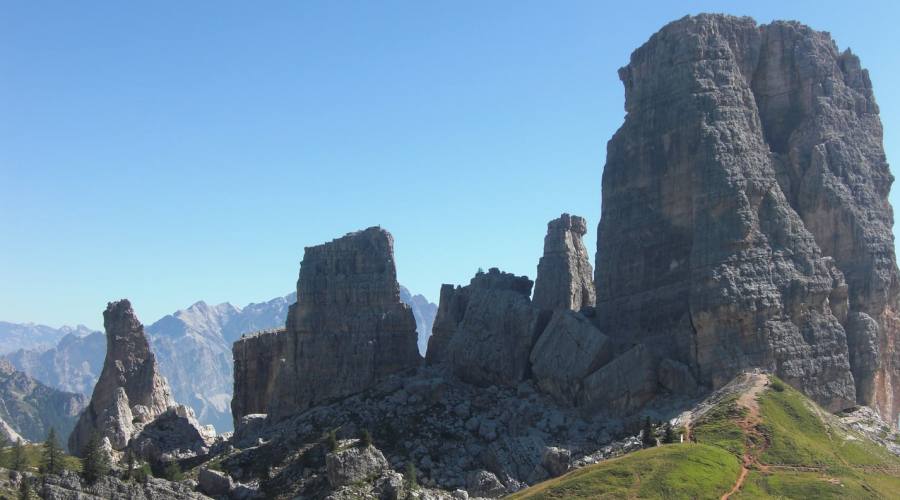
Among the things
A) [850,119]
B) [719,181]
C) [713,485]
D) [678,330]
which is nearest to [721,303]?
[678,330]

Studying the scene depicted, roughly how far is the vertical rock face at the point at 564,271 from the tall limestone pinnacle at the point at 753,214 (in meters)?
12.4

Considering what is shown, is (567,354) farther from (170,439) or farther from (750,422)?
(170,439)

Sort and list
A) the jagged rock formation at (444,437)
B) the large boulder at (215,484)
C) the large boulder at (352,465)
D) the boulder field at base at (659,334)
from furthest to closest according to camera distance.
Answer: the large boulder at (215,484) → the jagged rock formation at (444,437) → the large boulder at (352,465) → the boulder field at base at (659,334)

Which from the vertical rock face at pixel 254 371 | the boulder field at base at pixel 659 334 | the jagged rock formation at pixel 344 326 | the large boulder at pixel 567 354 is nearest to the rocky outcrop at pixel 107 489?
the boulder field at base at pixel 659 334

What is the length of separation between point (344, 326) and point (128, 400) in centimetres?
4658

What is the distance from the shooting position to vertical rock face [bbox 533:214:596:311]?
148875 mm

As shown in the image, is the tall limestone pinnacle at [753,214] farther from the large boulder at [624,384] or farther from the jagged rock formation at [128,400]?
the jagged rock formation at [128,400]

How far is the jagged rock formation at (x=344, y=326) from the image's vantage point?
481 feet

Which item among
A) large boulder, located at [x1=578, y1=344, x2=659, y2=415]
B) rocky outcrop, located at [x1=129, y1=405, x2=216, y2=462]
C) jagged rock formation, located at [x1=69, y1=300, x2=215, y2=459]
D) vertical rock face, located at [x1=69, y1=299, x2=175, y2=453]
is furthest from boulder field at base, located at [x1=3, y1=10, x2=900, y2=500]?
vertical rock face, located at [x1=69, y1=299, x2=175, y2=453]

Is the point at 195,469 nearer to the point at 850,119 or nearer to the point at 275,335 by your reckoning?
the point at 275,335

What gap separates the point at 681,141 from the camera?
129625 millimetres

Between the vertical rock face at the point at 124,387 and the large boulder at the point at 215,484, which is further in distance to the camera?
the vertical rock face at the point at 124,387

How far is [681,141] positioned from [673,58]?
11497 millimetres

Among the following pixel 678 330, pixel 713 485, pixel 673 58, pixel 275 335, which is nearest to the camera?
pixel 713 485
